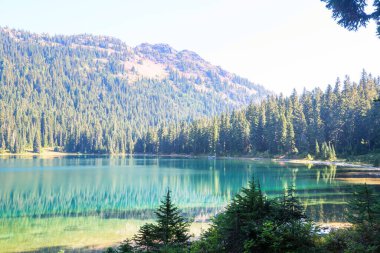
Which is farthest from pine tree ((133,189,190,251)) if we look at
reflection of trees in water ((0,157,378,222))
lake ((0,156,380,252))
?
reflection of trees in water ((0,157,378,222))

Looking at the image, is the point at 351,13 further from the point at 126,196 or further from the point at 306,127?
the point at 306,127

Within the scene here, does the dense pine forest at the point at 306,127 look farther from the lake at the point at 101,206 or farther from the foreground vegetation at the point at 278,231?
the foreground vegetation at the point at 278,231

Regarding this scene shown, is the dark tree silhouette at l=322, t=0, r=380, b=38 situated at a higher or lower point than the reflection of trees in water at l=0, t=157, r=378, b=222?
higher

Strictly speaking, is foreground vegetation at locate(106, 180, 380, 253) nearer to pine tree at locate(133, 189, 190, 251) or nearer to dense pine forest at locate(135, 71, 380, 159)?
pine tree at locate(133, 189, 190, 251)

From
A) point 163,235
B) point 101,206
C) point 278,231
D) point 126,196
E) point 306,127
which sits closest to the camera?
point 278,231

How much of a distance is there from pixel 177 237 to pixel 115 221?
638 inches

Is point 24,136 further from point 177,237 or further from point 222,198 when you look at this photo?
point 177,237

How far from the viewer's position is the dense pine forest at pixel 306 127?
295ft

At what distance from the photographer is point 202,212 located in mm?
30641

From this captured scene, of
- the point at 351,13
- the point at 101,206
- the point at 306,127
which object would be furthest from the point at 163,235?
the point at 306,127

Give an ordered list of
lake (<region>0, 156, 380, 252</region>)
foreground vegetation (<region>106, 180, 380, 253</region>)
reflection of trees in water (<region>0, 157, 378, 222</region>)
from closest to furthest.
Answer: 1. foreground vegetation (<region>106, 180, 380, 253</region>)
2. lake (<region>0, 156, 380, 252</region>)
3. reflection of trees in water (<region>0, 157, 378, 222</region>)

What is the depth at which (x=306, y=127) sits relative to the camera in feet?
354

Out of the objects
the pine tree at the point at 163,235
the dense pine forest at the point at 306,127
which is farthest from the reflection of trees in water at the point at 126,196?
the dense pine forest at the point at 306,127

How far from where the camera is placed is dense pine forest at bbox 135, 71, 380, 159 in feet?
295
